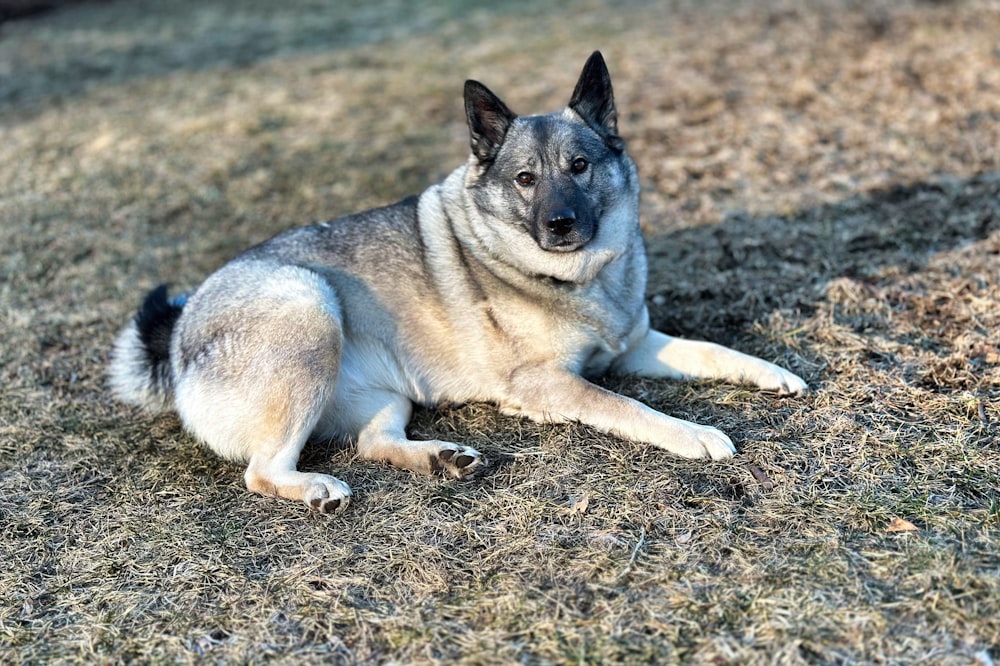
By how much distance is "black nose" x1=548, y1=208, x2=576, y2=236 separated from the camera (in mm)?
4047

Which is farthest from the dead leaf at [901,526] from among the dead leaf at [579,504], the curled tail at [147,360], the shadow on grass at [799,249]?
the curled tail at [147,360]

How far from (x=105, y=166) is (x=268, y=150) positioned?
1533mm

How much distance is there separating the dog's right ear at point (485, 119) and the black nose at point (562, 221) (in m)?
0.55

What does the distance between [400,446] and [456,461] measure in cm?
31

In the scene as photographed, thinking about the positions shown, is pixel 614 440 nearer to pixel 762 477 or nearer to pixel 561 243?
pixel 762 477

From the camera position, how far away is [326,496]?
379cm

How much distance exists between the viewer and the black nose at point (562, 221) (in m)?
4.05

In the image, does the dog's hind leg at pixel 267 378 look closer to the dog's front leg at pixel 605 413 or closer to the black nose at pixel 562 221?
the dog's front leg at pixel 605 413

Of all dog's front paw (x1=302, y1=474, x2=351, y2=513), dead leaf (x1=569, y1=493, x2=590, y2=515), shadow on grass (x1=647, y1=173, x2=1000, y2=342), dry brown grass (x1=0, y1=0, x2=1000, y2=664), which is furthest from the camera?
shadow on grass (x1=647, y1=173, x2=1000, y2=342)

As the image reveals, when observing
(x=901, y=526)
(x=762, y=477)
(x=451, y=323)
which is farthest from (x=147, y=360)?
(x=901, y=526)

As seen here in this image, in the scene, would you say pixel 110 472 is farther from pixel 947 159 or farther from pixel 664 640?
pixel 947 159

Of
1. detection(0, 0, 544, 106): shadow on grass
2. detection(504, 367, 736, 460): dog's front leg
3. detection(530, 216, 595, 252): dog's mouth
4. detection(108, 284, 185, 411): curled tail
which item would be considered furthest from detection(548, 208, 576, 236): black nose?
detection(0, 0, 544, 106): shadow on grass

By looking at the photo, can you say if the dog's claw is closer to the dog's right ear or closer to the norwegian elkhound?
the norwegian elkhound

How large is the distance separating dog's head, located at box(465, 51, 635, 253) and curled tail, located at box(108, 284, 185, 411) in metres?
1.76
